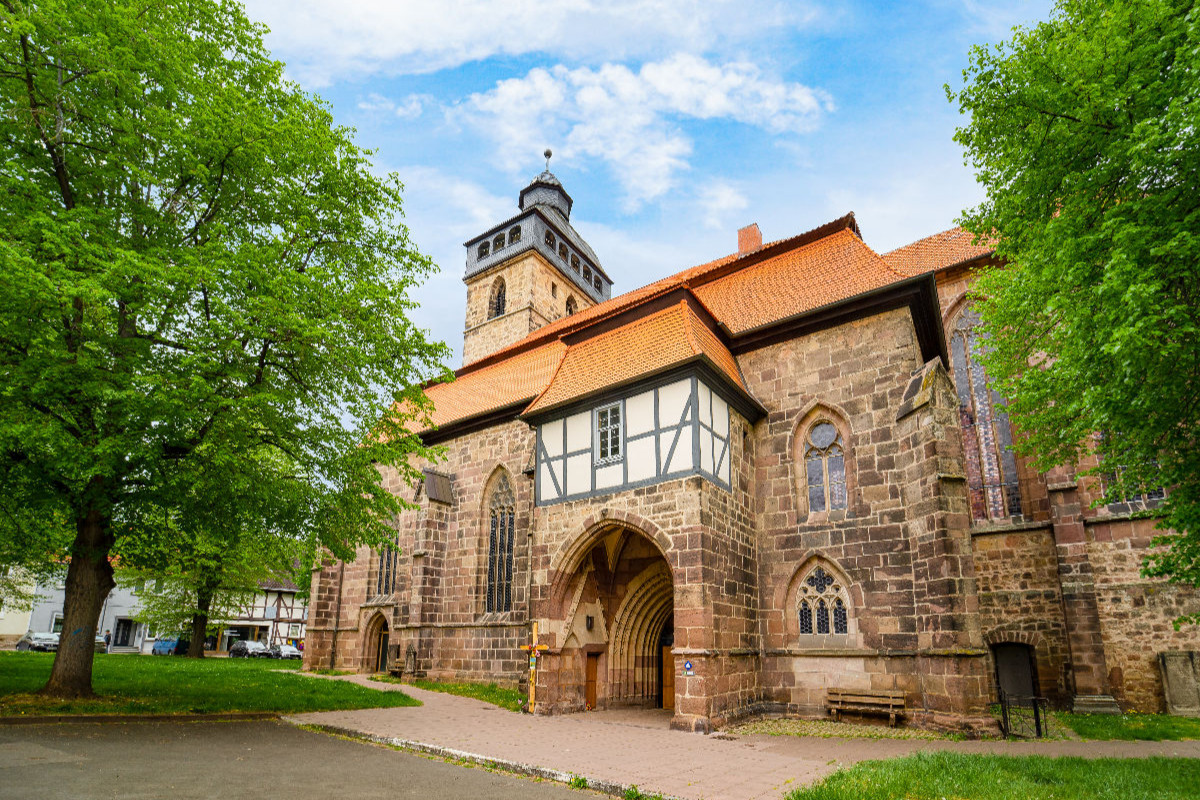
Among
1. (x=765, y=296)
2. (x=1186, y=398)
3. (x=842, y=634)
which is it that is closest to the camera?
(x=1186, y=398)

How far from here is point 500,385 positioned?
1988cm

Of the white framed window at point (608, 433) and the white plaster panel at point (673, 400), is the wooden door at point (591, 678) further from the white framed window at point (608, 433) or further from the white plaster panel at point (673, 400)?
the white plaster panel at point (673, 400)

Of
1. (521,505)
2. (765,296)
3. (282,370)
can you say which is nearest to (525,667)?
(521,505)

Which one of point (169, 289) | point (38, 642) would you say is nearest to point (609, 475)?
point (169, 289)

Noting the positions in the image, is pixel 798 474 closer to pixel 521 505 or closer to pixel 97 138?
pixel 521 505

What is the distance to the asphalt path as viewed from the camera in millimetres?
5773

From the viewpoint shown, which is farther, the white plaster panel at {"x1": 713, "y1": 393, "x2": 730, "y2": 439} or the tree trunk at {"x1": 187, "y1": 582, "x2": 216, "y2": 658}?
the tree trunk at {"x1": 187, "y1": 582, "x2": 216, "y2": 658}

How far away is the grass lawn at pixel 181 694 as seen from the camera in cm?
945

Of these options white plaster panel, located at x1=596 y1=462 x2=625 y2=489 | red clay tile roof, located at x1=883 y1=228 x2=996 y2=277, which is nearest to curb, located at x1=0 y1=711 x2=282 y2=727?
white plaster panel, located at x1=596 y1=462 x2=625 y2=489

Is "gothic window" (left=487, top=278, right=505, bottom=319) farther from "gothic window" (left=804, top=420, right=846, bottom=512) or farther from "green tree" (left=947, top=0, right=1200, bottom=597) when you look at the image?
"green tree" (left=947, top=0, right=1200, bottom=597)

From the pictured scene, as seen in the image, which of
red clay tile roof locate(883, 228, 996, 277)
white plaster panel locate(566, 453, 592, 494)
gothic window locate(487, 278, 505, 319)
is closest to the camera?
white plaster panel locate(566, 453, 592, 494)

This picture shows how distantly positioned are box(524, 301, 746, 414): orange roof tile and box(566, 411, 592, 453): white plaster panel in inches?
16.7

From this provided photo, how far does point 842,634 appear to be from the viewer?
11.9m

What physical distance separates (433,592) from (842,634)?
11.0 meters
